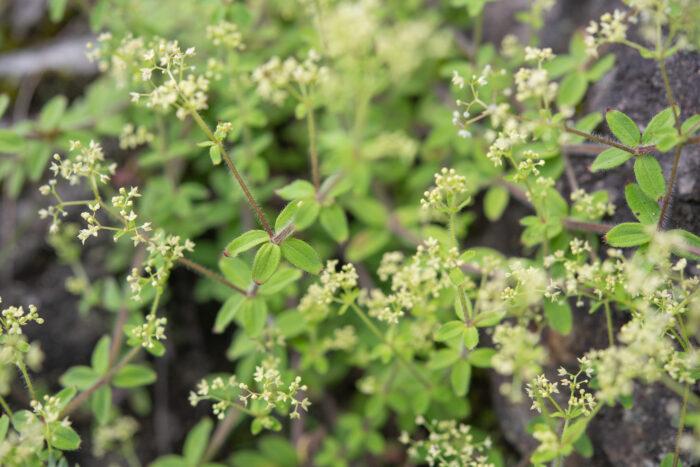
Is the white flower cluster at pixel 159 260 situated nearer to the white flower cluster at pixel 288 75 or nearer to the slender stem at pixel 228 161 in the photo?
the slender stem at pixel 228 161

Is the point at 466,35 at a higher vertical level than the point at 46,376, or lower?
higher

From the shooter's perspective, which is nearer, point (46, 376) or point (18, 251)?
point (46, 376)

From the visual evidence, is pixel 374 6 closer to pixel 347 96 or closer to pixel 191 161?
pixel 347 96

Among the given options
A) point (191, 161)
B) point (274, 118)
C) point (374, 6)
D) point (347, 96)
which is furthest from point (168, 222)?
point (374, 6)

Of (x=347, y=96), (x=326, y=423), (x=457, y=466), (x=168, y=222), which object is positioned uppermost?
(x=347, y=96)

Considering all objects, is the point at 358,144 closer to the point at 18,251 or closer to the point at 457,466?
the point at 457,466

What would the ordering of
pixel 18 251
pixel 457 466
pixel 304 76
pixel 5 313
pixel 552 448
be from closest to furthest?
pixel 552 448 < pixel 5 313 < pixel 457 466 < pixel 304 76 < pixel 18 251

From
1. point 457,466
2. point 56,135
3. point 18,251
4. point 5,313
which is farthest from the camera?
point 18,251

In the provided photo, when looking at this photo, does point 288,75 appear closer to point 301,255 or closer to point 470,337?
point 301,255
